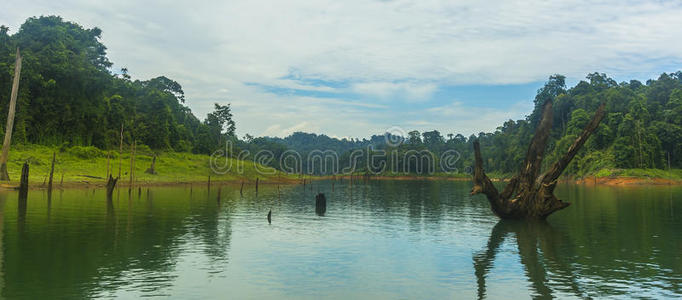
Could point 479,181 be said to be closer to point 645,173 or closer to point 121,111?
point 121,111

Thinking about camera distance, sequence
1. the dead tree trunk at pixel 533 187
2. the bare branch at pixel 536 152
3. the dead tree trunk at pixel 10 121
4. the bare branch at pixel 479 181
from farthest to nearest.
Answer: the dead tree trunk at pixel 10 121
the bare branch at pixel 536 152
the dead tree trunk at pixel 533 187
the bare branch at pixel 479 181

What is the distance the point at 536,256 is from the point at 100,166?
3331 inches

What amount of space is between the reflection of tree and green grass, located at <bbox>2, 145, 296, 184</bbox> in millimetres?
59130

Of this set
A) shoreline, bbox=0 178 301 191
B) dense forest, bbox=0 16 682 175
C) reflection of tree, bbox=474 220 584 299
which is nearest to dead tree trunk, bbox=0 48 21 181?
shoreline, bbox=0 178 301 191

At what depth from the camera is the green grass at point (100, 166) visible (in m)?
78.3

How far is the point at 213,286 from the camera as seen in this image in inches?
776

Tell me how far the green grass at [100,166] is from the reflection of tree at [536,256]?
59.1 m

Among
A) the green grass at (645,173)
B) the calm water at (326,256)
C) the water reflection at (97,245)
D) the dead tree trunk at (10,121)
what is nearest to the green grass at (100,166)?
the dead tree trunk at (10,121)

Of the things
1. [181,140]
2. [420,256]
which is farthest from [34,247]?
[181,140]

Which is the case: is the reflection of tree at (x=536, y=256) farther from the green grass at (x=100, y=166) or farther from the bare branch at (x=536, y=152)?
the green grass at (x=100, y=166)

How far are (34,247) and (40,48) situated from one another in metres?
85.7

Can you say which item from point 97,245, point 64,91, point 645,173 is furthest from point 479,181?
point 645,173

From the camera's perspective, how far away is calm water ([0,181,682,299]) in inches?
766

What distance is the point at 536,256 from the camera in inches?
1075
